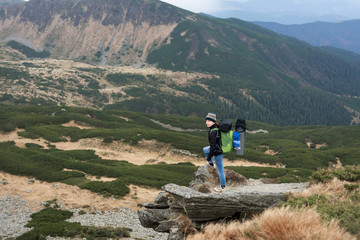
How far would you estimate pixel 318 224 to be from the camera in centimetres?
766

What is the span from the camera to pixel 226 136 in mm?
13398

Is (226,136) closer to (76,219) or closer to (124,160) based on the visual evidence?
(76,219)

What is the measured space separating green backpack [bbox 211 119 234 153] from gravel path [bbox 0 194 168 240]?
10.6 meters

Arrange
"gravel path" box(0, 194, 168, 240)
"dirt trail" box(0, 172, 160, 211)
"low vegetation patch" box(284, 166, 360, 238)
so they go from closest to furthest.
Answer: "low vegetation patch" box(284, 166, 360, 238) < "gravel path" box(0, 194, 168, 240) < "dirt trail" box(0, 172, 160, 211)

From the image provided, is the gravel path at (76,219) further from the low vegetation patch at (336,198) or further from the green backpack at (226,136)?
the low vegetation patch at (336,198)

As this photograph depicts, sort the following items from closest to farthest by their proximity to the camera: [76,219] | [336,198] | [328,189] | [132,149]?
[336,198] → [328,189] → [76,219] → [132,149]

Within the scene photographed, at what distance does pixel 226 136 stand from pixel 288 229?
20.6 ft

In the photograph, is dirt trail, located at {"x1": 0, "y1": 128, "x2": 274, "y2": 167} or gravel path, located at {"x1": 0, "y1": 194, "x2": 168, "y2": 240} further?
dirt trail, located at {"x1": 0, "y1": 128, "x2": 274, "y2": 167}

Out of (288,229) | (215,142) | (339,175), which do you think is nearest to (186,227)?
(215,142)

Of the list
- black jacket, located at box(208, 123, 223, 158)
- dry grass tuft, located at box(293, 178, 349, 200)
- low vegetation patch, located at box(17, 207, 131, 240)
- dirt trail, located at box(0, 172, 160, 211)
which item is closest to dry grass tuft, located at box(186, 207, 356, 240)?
dry grass tuft, located at box(293, 178, 349, 200)

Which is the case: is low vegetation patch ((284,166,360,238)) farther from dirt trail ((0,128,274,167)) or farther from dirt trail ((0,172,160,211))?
dirt trail ((0,128,274,167))

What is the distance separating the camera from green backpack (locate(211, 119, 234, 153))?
13.3m

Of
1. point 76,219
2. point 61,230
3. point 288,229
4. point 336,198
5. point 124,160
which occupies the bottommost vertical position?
point 124,160

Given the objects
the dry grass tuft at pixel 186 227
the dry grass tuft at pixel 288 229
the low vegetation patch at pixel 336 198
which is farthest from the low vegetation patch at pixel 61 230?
the low vegetation patch at pixel 336 198
